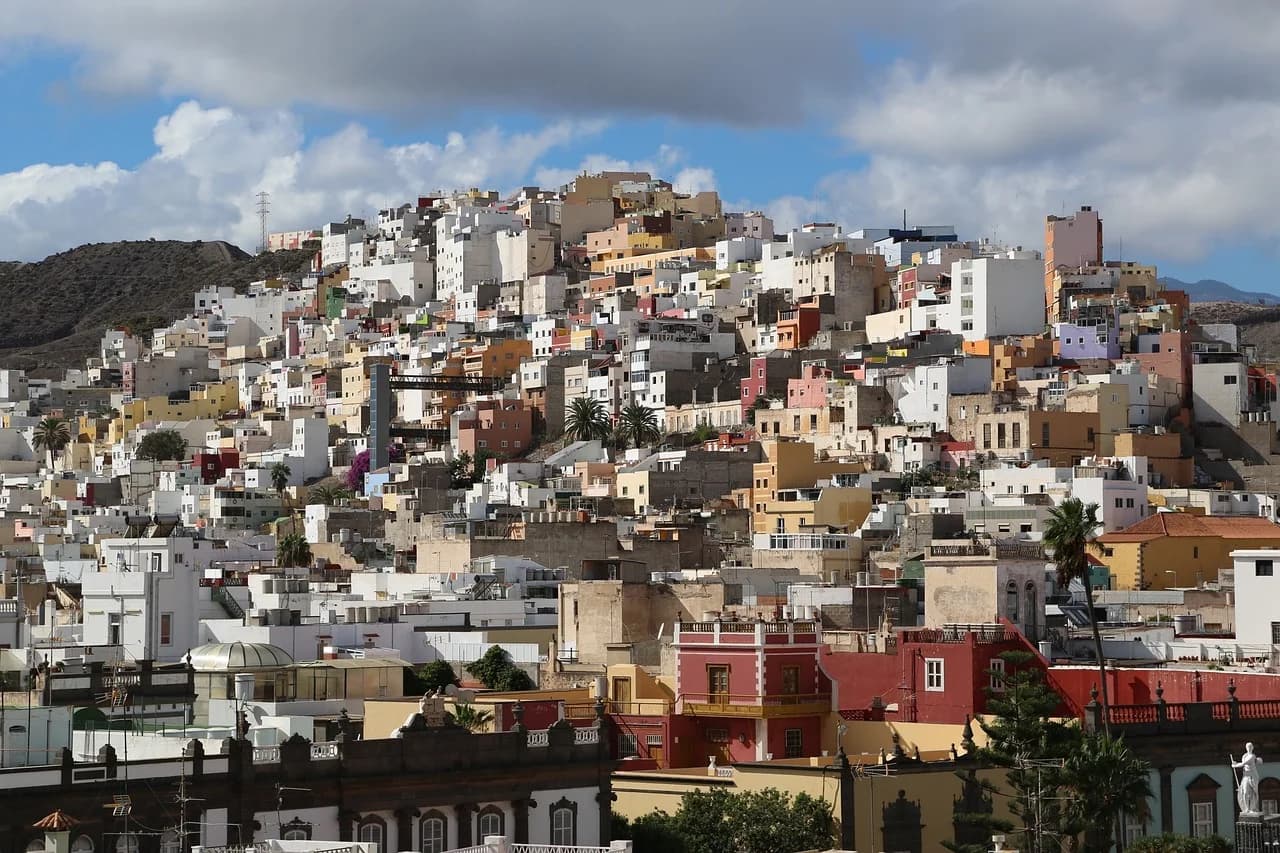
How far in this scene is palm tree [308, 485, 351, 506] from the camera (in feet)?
345

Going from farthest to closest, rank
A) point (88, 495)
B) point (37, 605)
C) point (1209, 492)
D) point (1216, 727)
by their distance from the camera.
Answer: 1. point (88, 495)
2. point (1209, 492)
3. point (37, 605)
4. point (1216, 727)

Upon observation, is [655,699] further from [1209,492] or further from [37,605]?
[1209,492]

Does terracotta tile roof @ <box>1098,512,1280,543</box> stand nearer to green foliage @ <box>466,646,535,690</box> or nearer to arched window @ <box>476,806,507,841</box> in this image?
green foliage @ <box>466,646,535,690</box>

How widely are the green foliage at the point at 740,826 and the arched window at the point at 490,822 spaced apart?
2.04 m

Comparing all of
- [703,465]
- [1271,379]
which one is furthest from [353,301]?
[1271,379]

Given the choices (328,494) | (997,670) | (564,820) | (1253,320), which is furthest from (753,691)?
(1253,320)

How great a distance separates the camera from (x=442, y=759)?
36125 mm

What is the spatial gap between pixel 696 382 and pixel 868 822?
7367 cm

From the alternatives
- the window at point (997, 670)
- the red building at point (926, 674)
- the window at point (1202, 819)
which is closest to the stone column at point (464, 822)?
the window at point (997, 670)

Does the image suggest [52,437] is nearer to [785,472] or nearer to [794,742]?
[785,472]

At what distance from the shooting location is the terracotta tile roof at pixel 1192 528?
244 feet

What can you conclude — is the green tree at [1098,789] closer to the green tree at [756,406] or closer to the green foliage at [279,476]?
the green tree at [756,406]

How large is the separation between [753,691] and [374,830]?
10994mm

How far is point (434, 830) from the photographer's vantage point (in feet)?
118
